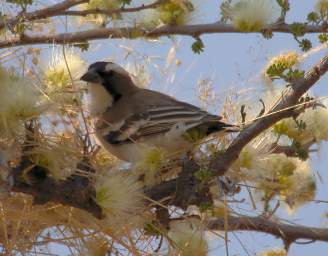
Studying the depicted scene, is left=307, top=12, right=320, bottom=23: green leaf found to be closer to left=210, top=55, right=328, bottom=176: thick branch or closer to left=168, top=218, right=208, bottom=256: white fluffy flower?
left=210, top=55, right=328, bottom=176: thick branch

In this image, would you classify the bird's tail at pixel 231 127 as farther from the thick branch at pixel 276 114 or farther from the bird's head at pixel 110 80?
the bird's head at pixel 110 80

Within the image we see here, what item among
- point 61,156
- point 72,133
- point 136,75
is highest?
point 136,75

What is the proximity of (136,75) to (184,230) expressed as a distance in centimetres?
65

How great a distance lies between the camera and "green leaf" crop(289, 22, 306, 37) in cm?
170

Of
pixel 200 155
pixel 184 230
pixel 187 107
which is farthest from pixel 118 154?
pixel 184 230

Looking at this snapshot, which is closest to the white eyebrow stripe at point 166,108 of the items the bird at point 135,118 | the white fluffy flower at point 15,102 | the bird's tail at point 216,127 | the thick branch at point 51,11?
the bird at point 135,118

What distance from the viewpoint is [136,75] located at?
7.19 ft

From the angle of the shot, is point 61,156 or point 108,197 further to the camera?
point 61,156

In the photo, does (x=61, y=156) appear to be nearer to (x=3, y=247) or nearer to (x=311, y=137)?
(x=3, y=247)

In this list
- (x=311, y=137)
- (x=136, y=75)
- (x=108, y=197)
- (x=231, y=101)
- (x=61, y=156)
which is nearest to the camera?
(x=108, y=197)

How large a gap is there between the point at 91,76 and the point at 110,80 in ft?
0.46

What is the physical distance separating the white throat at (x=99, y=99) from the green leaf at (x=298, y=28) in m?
0.72

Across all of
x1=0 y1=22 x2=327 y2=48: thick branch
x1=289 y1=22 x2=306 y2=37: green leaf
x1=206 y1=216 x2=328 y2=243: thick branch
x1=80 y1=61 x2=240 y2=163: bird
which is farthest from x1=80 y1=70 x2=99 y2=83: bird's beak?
x1=289 y1=22 x2=306 y2=37: green leaf

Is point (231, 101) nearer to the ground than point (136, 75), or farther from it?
nearer to the ground
